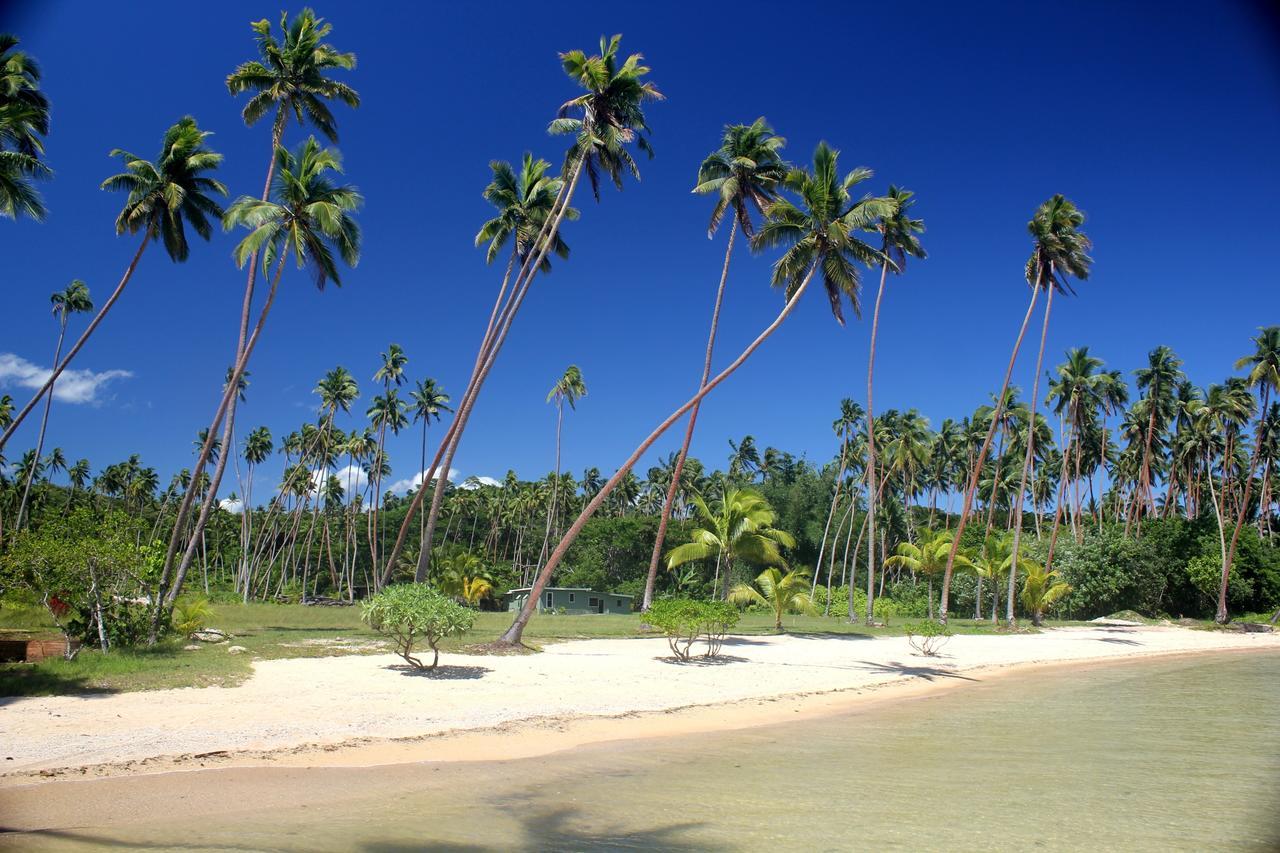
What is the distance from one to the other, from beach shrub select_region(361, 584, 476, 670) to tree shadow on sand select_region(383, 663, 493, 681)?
0.25 metres

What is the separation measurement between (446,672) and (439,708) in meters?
3.31

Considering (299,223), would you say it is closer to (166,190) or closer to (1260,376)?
(166,190)

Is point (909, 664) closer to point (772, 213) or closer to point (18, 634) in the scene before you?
point (772, 213)

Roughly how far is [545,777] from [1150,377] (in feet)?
183

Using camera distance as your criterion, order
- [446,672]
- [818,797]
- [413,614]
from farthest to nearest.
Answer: [446,672] → [413,614] → [818,797]

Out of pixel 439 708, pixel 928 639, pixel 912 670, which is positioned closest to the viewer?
pixel 439 708

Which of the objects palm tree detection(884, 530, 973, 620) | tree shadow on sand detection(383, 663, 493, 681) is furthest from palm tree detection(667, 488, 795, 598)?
palm tree detection(884, 530, 973, 620)

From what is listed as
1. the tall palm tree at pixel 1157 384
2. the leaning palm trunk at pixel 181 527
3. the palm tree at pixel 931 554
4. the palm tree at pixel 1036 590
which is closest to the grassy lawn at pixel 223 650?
the leaning palm trunk at pixel 181 527

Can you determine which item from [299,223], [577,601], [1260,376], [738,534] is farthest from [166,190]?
[1260,376]

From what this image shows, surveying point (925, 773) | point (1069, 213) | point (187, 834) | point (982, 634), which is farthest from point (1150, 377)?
point (187, 834)

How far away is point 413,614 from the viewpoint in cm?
1488

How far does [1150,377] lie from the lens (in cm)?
5097

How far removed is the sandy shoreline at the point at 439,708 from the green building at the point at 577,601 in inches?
1087

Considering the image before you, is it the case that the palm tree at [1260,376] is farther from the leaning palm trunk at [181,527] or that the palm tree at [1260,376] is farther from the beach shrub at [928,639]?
the leaning palm trunk at [181,527]
